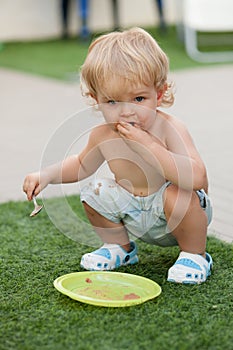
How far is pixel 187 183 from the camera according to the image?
2.22m

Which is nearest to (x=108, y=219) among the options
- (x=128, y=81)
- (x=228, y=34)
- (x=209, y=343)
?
(x=128, y=81)

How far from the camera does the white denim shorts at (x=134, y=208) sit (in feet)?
7.66

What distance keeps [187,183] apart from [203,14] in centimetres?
412

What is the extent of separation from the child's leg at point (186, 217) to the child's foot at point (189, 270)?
3cm

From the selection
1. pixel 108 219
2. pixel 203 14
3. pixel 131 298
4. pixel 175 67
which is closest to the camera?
pixel 131 298

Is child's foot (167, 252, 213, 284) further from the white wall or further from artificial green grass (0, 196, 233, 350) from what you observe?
the white wall

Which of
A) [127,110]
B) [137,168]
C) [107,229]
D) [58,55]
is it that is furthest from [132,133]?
[58,55]

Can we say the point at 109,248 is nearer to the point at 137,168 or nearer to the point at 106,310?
the point at 137,168

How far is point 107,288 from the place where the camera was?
2.26m

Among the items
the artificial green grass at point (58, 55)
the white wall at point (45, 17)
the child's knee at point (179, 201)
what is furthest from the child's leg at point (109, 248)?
the white wall at point (45, 17)

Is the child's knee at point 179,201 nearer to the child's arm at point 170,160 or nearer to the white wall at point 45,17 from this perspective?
the child's arm at point 170,160

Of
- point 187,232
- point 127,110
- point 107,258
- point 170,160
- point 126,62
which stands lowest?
point 107,258

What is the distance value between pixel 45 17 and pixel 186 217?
681 centimetres

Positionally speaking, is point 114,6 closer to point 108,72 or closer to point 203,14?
point 203,14
